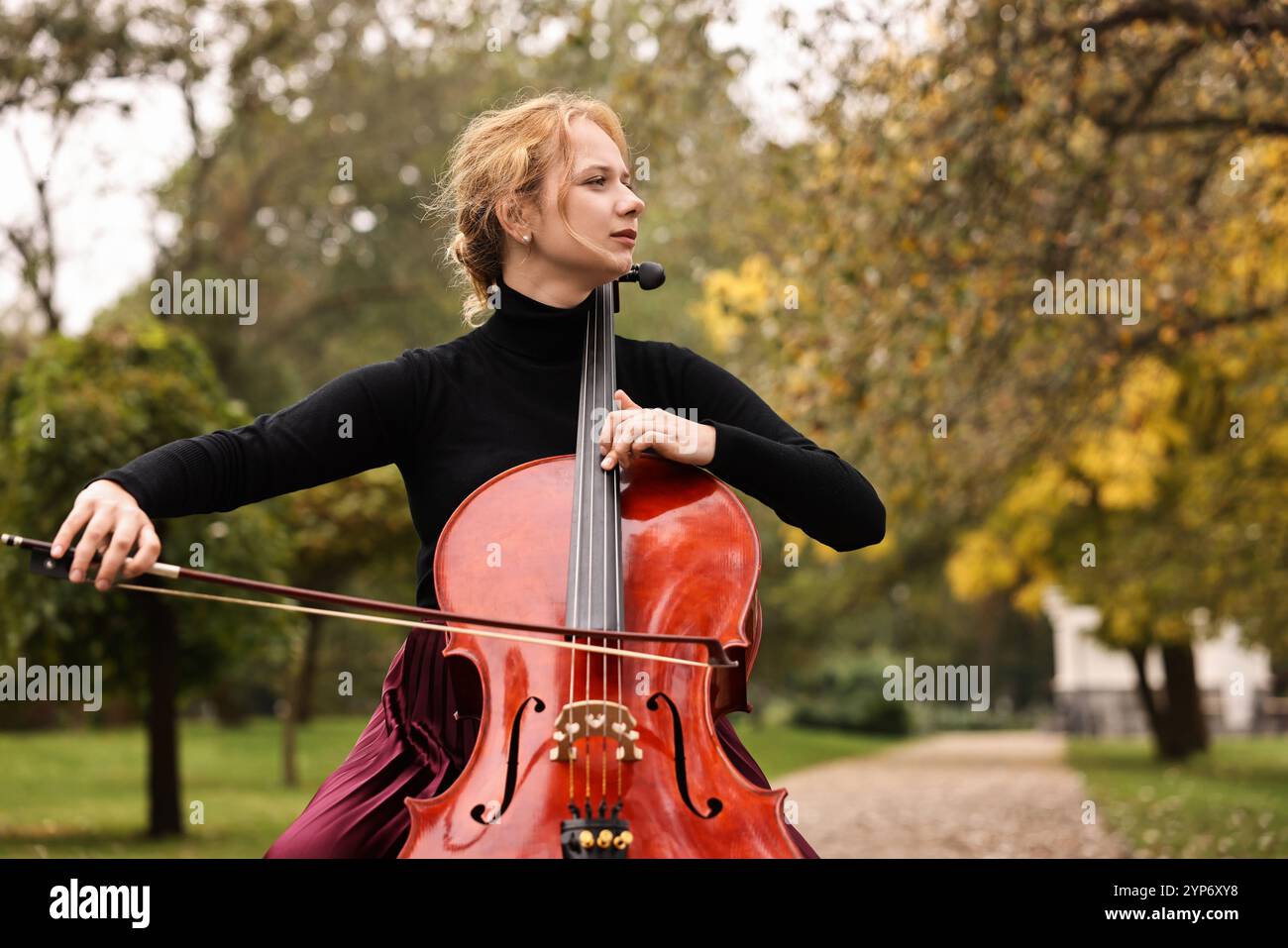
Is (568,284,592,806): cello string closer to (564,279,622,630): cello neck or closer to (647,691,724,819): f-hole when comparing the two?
(564,279,622,630): cello neck

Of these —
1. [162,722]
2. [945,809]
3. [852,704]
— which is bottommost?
[945,809]

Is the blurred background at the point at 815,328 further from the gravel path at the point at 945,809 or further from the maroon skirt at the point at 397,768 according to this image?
the maroon skirt at the point at 397,768

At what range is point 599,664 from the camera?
2.22 m

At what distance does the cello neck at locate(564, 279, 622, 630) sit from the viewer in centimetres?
228

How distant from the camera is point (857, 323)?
25.1 feet

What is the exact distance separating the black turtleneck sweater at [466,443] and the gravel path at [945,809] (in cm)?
358

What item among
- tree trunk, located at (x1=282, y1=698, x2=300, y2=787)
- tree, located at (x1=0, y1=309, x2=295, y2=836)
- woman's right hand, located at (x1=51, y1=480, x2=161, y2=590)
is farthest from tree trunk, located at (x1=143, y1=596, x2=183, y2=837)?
woman's right hand, located at (x1=51, y1=480, x2=161, y2=590)

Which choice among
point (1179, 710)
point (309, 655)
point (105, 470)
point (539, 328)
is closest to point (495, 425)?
point (539, 328)

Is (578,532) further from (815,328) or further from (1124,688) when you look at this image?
(1124,688)

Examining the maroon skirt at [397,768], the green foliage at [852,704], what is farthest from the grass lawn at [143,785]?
the green foliage at [852,704]

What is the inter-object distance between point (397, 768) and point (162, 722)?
355 inches

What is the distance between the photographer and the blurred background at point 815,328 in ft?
25.0

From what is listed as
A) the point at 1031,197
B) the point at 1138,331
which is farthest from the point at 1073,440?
the point at 1031,197
